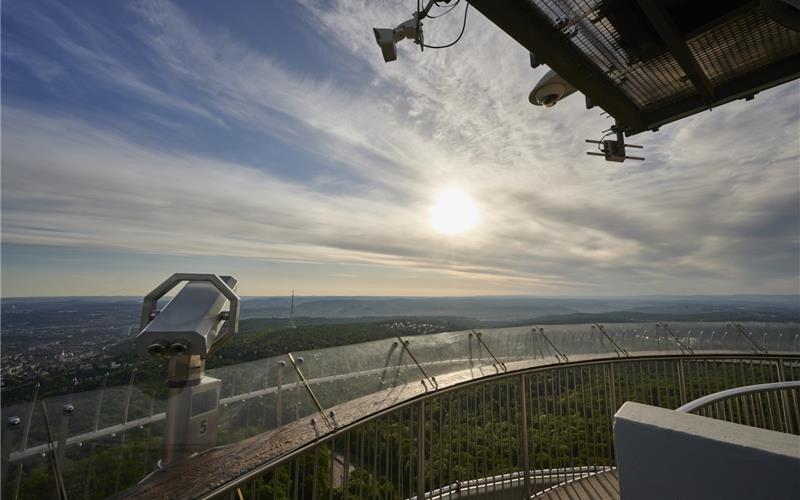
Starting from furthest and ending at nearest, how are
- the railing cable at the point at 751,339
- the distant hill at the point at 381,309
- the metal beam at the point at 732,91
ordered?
the distant hill at the point at 381,309, the railing cable at the point at 751,339, the metal beam at the point at 732,91

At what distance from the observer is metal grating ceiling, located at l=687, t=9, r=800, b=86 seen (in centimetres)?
300

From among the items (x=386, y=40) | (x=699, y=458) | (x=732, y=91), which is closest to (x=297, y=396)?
(x=699, y=458)

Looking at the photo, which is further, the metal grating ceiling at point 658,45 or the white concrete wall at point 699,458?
the metal grating ceiling at point 658,45

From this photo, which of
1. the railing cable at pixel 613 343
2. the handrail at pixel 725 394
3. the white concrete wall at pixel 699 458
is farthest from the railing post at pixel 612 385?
the railing cable at pixel 613 343

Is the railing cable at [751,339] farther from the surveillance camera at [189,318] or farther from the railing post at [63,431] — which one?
the railing post at [63,431]

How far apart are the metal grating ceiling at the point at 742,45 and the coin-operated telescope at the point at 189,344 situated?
6.76 meters

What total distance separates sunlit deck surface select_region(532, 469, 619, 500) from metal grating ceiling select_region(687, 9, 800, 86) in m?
4.58

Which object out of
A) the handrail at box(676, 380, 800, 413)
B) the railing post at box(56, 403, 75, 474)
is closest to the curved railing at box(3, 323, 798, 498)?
the railing post at box(56, 403, 75, 474)

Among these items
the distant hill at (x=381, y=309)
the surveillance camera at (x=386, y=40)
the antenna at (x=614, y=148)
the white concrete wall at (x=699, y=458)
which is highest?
the surveillance camera at (x=386, y=40)

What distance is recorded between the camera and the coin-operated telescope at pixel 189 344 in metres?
4.35

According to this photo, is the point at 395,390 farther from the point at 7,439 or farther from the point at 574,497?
the point at 7,439

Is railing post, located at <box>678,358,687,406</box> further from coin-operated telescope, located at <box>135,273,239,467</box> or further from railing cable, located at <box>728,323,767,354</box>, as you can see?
railing cable, located at <box>728,323,767,354</box>

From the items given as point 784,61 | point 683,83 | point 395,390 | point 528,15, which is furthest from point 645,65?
point 395,390

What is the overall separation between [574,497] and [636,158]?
16.4 feet
